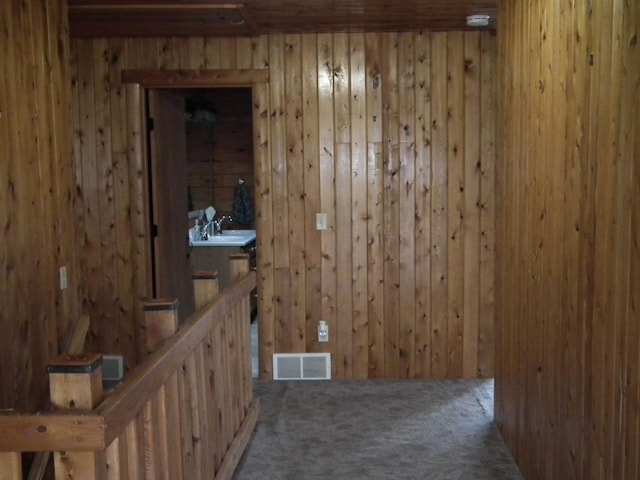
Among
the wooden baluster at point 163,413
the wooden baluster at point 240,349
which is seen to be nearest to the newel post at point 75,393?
the wooden baluster at point 163,413

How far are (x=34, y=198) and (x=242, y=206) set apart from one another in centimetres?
460

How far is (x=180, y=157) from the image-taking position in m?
5.80

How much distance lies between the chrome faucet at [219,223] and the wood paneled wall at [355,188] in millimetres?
2490

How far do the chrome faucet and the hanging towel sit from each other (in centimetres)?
11

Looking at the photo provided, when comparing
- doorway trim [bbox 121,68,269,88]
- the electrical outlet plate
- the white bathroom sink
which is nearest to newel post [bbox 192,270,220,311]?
the electrical outlet plate

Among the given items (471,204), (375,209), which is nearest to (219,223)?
(375,209)

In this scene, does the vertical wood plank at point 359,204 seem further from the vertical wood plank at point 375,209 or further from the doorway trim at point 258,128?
the doorway trim at point 258,128

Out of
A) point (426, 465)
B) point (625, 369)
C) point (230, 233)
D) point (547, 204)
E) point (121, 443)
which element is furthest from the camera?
point (230, 233)

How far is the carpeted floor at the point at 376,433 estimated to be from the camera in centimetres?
353

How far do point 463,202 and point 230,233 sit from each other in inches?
→ 133

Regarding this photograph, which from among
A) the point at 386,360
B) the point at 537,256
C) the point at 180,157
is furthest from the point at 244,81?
the point at 537,256

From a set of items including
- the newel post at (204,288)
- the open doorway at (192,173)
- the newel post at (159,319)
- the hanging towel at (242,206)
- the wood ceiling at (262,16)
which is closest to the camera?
the newel post at (159,319)

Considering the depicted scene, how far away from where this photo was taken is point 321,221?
5.06m

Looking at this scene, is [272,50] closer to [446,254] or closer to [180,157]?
[180,157]
